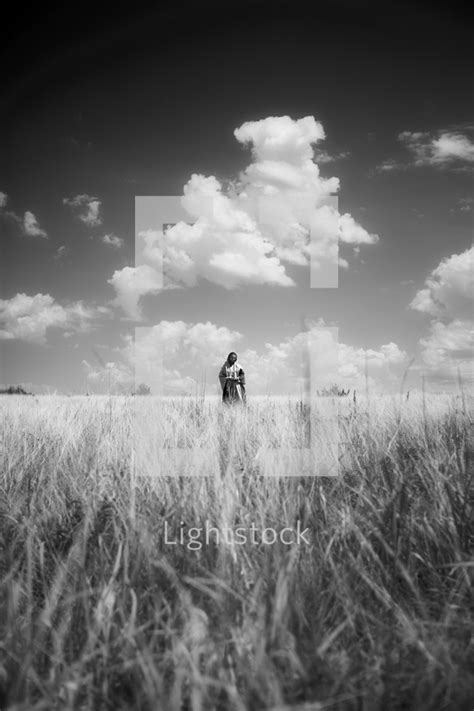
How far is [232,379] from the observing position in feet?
32.2

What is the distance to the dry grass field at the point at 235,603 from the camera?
123 centimetres

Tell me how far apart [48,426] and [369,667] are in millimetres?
4776

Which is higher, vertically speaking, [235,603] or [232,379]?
[232,379]

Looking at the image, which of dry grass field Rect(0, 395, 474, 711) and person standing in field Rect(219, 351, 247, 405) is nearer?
dry grass field Rect(0, 395, 474, 711)

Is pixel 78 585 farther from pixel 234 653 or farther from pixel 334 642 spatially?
pixel 334 642

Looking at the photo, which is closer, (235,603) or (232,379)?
(235,603)

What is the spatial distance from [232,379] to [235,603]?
8271 mm

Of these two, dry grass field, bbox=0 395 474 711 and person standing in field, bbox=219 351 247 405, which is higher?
person standing in field, bbox=219 351 247 405

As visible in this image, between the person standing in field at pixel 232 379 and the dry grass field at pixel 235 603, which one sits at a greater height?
the person standing in field at pixel 232 379

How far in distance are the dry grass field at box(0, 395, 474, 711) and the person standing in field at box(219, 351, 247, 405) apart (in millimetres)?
6817

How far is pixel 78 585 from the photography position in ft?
5.76

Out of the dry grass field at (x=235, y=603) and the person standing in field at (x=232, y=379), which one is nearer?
the dry grass field at (x=235, y=603)

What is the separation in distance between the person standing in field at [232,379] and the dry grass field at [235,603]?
682cm

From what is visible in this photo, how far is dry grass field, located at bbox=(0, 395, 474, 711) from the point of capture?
1.23 metres
